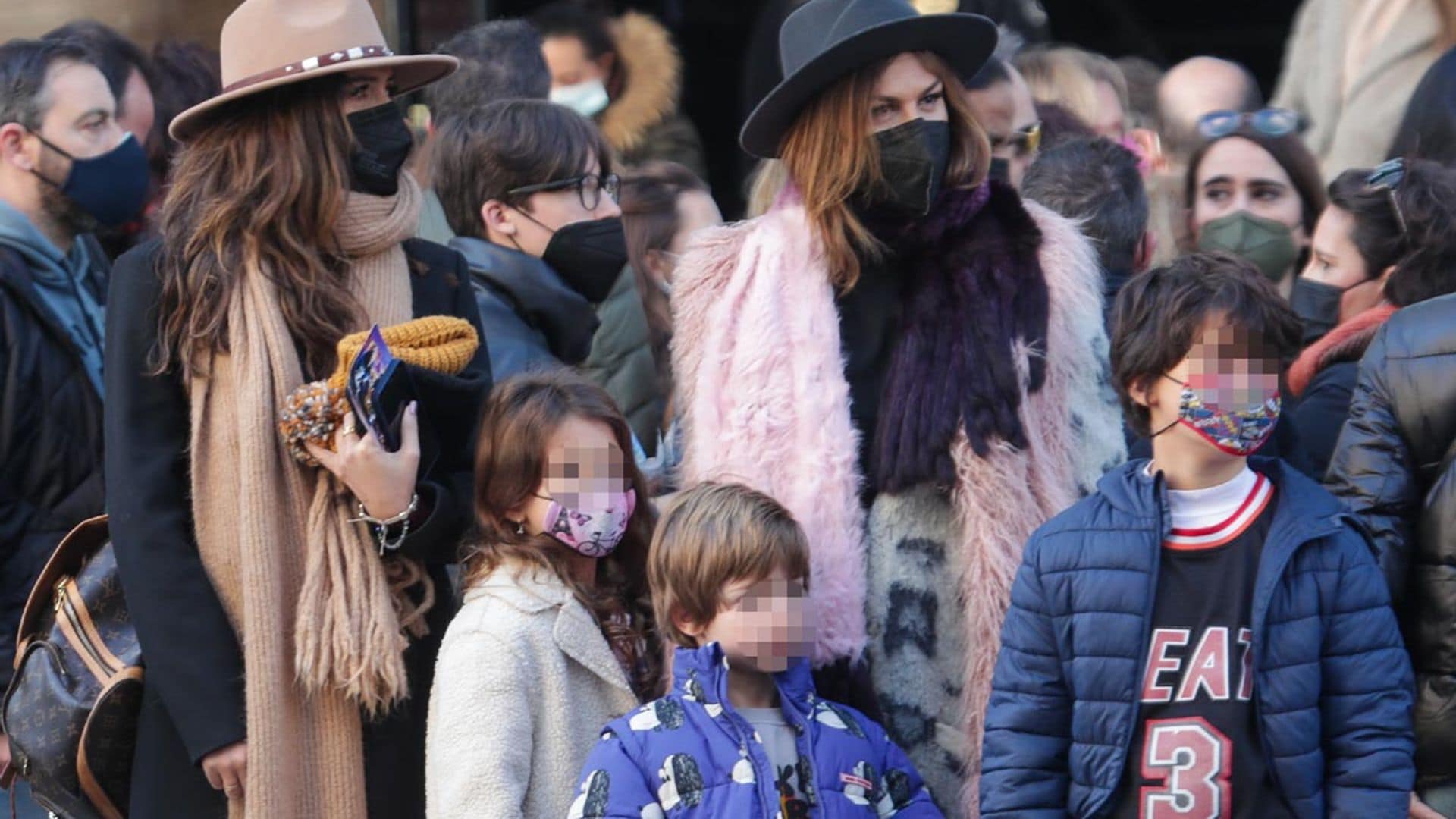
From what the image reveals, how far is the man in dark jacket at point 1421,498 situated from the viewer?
3510 millimetres

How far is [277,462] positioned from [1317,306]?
2.58m

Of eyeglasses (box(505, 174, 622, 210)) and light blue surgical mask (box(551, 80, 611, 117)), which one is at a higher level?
light blue surgical mask (box(551, 80, 611, 117))

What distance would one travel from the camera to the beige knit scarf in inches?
135

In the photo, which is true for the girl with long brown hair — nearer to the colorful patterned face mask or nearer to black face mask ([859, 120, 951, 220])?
black face mask ([859, 120, 951, 220])

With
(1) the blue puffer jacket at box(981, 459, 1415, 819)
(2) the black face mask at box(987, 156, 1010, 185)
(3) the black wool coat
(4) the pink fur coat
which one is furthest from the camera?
(2) the black face mask at box(987, 156, 1010, 185)

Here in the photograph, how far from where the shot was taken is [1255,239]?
5383 mm

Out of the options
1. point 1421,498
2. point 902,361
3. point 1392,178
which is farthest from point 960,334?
point 1392,178

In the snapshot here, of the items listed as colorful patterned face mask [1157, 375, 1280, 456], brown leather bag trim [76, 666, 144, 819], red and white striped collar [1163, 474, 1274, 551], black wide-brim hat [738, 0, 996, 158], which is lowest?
brown leather bag trim [76, 666, 144, 819]

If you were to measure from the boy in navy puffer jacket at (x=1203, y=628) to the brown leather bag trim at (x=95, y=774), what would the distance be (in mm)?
1485

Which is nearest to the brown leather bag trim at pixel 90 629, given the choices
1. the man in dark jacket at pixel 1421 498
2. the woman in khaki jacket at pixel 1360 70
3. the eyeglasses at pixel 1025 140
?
the man in dark jacket at pixel 1421 498

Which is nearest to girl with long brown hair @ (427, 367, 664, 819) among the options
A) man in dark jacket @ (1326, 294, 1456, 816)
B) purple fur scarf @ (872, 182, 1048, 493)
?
purple fur scarf @ (872, 182, 1048, 493)

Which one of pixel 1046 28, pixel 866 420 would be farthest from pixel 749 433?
pixel 1046 28

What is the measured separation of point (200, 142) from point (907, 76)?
4.25ft

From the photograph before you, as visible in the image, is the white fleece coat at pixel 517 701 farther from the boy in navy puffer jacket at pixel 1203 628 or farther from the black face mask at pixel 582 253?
the black face mask at pixel 582 253
